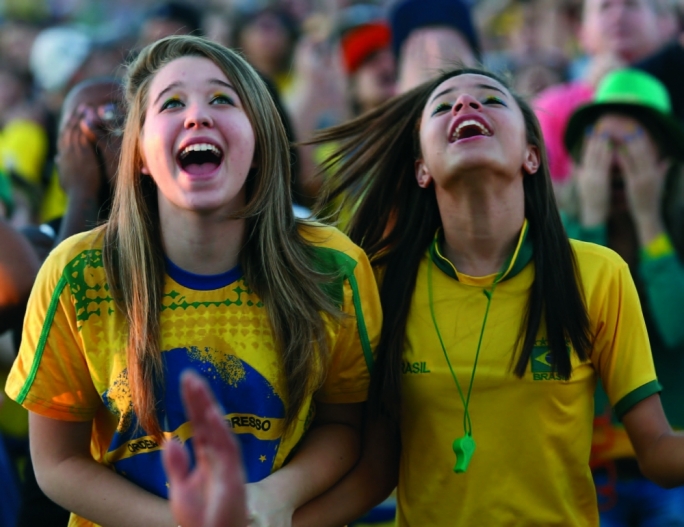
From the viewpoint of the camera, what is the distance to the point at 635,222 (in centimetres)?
400

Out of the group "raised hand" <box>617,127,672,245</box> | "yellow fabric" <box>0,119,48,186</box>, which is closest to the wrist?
"raised hand" <box>617,127,672,245</box>

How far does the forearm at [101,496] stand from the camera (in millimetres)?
2566

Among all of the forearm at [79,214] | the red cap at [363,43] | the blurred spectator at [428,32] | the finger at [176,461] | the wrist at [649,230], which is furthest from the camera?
the red cap at [363,43]

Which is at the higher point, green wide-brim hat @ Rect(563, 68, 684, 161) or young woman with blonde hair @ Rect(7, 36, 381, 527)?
green wide-brim hat @ Rect(563, 68, 684, 161)

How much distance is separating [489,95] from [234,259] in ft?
2.88

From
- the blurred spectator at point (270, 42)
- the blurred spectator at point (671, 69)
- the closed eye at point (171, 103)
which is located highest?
the blurred spectator at point (270, 42)

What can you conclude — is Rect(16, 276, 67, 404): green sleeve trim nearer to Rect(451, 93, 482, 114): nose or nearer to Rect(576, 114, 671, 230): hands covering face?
Rect(451, 93, 482, 114): nose

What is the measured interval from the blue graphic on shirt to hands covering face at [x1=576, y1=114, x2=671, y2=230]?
5.94ft

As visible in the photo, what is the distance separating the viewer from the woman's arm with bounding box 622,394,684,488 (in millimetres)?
2719

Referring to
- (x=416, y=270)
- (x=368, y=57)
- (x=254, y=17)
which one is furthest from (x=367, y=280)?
(x=254, y=17)

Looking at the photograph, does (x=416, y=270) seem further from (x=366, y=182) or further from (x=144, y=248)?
(x=144, y=248)

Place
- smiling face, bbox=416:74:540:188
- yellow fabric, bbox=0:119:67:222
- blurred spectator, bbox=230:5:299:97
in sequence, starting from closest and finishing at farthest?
smiling face, bbox=416:74:540:188 < yellow fabric, bbox=0:119:67:222 < blurred spectator, bbox=230:5:299:97

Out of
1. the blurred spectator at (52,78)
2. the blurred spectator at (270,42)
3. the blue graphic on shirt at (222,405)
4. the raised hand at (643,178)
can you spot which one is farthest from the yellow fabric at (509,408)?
the blurred spectator at (270,42)

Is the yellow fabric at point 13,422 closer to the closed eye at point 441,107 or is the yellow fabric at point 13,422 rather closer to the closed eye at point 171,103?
the closed eye at point 171,103
